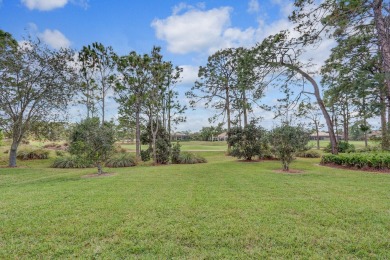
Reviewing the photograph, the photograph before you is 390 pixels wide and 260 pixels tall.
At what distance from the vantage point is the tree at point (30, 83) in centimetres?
1293

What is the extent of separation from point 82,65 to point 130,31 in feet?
29.7

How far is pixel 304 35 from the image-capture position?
10414mm

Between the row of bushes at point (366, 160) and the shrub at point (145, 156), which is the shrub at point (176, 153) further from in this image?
the row of bushes at point (366, 160)

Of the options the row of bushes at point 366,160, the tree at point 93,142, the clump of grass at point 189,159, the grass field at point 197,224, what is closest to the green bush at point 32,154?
the clump of grass at point 189,159

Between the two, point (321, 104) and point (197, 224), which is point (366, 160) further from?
point (197, 224)

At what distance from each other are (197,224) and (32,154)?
19.0 m

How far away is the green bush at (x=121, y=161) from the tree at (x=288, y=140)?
27.6 ft

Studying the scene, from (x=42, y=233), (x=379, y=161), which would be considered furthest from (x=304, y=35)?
(x=42, y=233)

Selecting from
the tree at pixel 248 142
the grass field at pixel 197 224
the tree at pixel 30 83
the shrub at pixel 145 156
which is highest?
the tree at pixel 30 83

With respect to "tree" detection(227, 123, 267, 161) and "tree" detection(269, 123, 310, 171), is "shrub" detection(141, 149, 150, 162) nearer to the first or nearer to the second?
"tree" detection(227, 123, 267, 161)

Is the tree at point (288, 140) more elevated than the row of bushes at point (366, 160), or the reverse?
the tree at point (288, 140)

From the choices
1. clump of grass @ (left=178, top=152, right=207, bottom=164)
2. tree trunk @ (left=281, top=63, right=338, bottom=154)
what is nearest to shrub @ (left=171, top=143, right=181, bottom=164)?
clump of grass @ (left=178, top=152, right=207, bottom=164)

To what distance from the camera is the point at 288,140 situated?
959cm

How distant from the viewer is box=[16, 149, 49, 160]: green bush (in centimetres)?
1753
